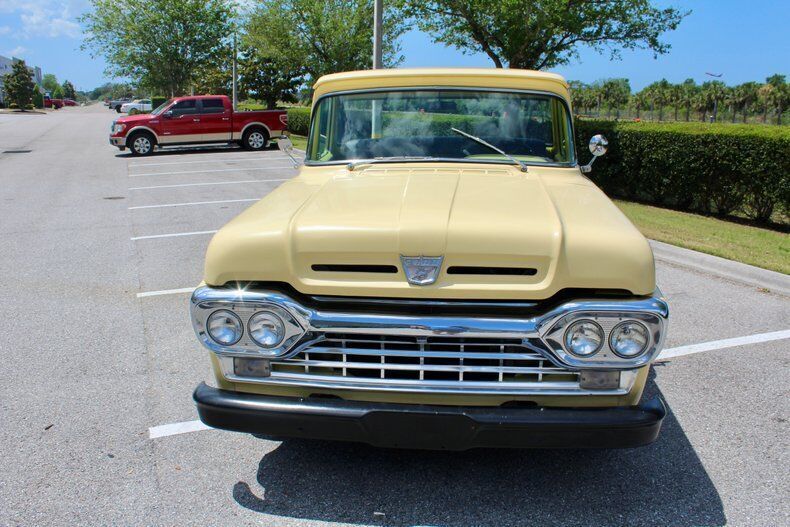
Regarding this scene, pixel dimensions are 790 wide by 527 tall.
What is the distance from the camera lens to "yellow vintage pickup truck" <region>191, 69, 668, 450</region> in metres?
2.69

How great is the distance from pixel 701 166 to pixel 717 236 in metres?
2.24

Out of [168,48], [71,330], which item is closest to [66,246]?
[71,330]

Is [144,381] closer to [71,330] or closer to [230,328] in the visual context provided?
[71,330]

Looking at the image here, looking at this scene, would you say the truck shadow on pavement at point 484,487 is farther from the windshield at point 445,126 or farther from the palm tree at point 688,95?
the palm tree at point 688,95

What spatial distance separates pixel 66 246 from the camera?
332 inches

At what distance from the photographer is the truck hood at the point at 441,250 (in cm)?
268

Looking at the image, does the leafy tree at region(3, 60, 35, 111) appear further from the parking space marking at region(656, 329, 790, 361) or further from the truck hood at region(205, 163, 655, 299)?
the truck hood at region(205, 163, 655, 299)

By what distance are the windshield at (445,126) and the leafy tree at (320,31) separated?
22.8 m

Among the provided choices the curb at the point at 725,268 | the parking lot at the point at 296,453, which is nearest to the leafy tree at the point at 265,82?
the curb at the point at 725,268

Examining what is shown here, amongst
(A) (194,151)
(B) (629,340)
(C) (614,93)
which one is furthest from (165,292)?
(C) (614,93)

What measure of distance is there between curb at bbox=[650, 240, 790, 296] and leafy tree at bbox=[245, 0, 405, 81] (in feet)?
66.0

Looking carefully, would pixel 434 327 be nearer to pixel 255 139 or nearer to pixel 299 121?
pixel 255 139

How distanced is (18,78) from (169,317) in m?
75.9

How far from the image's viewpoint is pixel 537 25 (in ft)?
46.2
